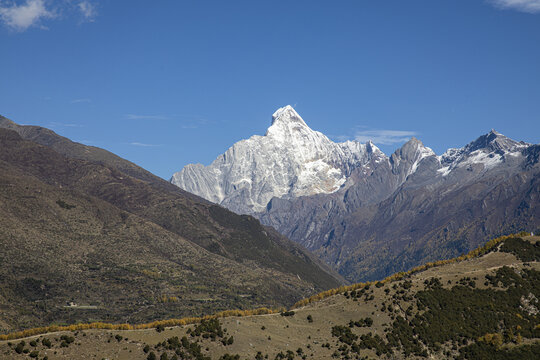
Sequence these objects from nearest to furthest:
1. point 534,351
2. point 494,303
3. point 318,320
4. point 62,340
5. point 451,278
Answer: point 62,340, point 534,351, point 318,320, point 494,303, point 451,278

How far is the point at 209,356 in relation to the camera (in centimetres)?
13562

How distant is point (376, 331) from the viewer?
16138 centimetres

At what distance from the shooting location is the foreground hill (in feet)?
437

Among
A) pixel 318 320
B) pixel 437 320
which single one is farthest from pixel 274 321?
pixel 437 320

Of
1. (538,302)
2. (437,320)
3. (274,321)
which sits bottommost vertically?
(274,321)

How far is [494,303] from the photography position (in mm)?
180375

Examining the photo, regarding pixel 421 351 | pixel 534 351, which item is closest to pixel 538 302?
pixel 534 351

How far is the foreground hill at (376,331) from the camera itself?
13325 cm

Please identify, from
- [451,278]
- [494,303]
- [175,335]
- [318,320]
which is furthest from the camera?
[451,278]

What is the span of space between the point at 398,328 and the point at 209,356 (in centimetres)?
5601

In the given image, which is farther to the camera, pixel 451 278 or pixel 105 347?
pixel 451 278

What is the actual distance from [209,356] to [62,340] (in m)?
32.3

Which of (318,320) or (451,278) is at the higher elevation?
(451,278)

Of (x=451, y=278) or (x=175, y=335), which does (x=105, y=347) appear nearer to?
(x=175, y=335)
